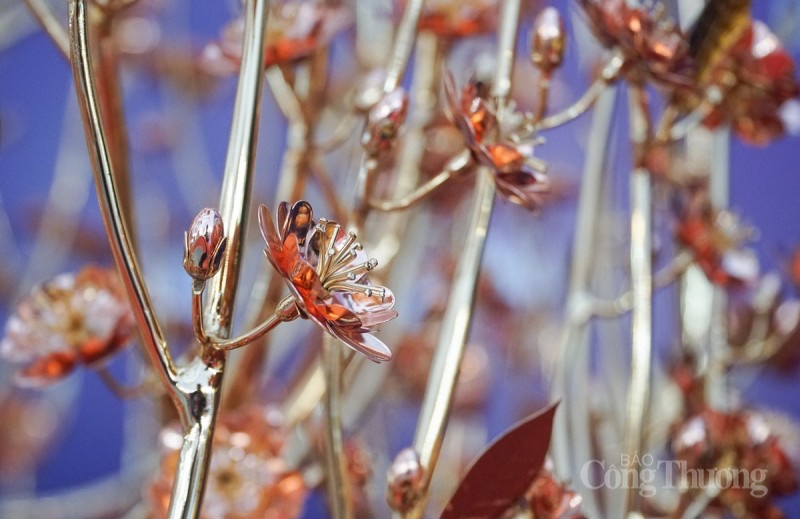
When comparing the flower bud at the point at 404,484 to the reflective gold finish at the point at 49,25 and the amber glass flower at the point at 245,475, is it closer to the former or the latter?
the amber glass flower at the point at 245,475

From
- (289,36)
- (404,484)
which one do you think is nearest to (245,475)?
(404,484)

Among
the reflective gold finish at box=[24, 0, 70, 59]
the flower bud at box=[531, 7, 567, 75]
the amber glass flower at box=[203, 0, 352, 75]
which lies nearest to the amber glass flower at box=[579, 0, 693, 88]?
the flower bud at box=[531, 7, 567, 75]

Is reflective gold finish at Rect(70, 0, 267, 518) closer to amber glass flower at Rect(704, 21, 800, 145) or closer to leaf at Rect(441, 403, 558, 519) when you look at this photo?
leaf at Rect(441, 403, 558, 519)

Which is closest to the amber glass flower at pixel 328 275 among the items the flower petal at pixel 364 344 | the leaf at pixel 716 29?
the flower petal at pixel 364 344

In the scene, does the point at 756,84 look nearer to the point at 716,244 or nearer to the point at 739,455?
the point at 716,244

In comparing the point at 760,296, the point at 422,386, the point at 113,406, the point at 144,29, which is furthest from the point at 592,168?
the point at 113,406

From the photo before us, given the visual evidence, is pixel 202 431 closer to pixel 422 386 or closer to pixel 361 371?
pixel 361 371

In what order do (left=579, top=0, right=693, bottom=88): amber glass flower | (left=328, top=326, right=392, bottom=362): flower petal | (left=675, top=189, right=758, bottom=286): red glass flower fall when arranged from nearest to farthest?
1. (left=328, top=326, right=392, bottom=362): flower petal
2. (left=579, top=0, right=693, bottom=88): amber glass flower
3. (left=675, top=189, right=758, bottom=286): red glass flower
